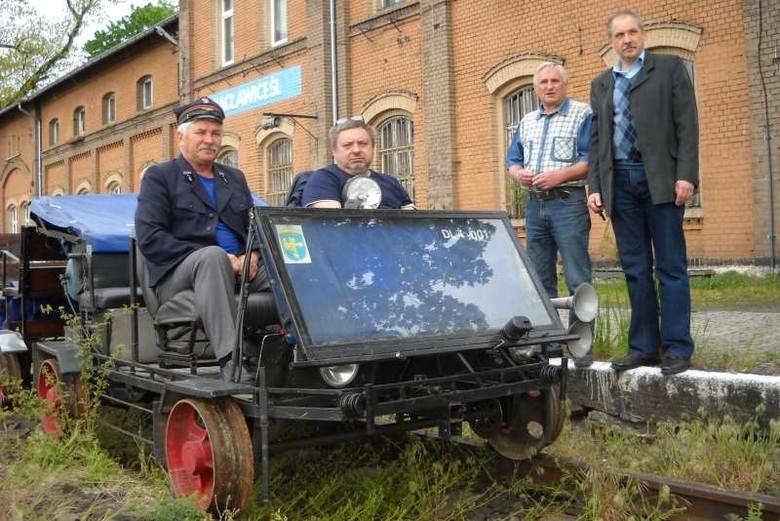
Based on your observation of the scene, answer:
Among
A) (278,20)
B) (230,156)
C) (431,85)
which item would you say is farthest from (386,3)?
(230,156)

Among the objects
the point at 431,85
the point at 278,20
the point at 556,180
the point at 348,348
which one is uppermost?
the point at 278,20

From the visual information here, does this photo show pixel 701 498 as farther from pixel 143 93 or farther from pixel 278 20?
pixel 143 93

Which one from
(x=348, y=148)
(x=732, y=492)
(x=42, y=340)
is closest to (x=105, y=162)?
(x=42, y=340)

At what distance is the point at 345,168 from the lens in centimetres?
468

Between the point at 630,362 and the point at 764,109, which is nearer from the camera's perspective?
the point at 630,362

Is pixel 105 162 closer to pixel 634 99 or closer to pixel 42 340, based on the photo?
pixel 42 340

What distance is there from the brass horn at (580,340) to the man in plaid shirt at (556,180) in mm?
1308

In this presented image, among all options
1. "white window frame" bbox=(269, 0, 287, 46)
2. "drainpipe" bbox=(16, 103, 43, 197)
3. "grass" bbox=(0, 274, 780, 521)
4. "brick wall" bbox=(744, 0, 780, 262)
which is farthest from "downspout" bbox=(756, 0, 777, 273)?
"drainpipe" bbox=(16, 103, 43, 197)

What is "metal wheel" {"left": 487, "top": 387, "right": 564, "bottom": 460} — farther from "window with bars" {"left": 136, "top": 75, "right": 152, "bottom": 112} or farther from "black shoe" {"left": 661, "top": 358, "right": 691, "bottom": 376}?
"window with bars" {"left": 136, "top": 75, "right": 152, "bottom": 112}

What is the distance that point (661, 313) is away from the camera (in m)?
5.17

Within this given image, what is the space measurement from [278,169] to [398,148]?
417cm

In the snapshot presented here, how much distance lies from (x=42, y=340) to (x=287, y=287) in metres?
3.64

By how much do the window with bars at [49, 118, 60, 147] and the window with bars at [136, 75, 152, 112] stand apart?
776 cm

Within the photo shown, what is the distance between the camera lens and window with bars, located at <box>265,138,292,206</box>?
18.5m
